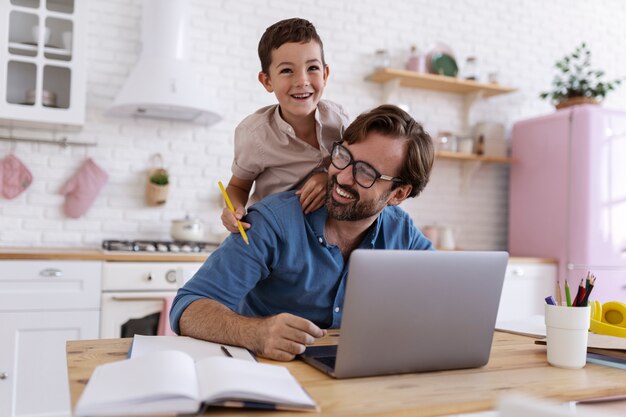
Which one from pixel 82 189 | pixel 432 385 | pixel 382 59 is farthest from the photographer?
pixel 382 59

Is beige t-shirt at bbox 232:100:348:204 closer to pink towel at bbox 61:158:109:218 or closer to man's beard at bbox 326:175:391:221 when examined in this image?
man's beard at bbox 326:175:391:221

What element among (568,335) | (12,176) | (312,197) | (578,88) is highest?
(578,88)

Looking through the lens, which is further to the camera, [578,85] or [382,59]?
[578,85]

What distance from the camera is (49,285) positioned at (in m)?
2.89

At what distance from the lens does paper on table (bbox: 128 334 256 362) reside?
115cm

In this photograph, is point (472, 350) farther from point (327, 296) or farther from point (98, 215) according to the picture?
point (98, 215)

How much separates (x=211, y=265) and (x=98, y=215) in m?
2.29

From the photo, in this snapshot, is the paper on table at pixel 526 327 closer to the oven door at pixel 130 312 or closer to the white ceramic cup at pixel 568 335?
the white ceramic cup at pixel 568 335

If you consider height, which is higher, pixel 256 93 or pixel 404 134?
pixel 256 93

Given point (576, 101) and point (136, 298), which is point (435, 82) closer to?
point (576, 101)

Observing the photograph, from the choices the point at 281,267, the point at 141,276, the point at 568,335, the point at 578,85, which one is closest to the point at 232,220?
the point at 281,267

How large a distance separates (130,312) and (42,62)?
4.75ft

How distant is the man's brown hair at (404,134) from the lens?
1.61 meters

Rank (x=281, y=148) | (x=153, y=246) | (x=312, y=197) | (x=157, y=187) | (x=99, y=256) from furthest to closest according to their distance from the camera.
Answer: (x=157, y=187), (x=153, y=246), (x=99, y=256), (x=281, y=148), (x=312, y=197)
